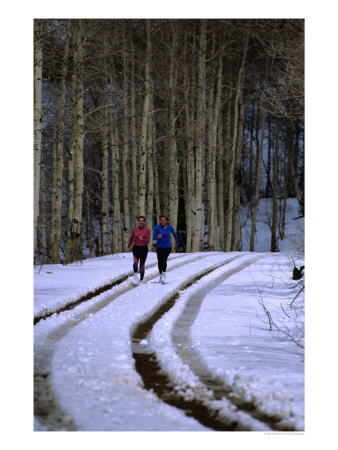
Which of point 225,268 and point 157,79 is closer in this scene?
point 225,268

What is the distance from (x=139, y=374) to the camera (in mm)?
5820

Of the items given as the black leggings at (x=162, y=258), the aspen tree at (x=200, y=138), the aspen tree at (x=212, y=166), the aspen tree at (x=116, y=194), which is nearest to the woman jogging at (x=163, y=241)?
the black leggings at (x=162, y=258)

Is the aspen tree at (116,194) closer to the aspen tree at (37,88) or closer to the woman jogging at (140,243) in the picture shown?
the aspen tree at (37,88)

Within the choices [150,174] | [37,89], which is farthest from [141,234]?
[150,174]

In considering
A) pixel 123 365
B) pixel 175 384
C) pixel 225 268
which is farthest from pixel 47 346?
pixel 225 268

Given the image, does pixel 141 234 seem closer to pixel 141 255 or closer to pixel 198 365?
pixel 141 255

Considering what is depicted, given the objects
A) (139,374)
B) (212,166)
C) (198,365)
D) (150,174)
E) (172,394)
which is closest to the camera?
(172,394)

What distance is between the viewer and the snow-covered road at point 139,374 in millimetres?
4539

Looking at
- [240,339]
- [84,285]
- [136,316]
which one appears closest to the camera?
[240,339]

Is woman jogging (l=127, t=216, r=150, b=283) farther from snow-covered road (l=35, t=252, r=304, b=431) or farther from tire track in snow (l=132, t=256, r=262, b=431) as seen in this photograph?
tire track in snow (l=132, t=256, r=262, b=431)

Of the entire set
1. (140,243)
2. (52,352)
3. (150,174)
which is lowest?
(52,352)
